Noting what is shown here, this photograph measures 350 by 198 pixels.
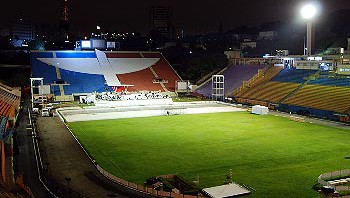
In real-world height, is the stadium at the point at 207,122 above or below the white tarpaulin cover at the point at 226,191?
above

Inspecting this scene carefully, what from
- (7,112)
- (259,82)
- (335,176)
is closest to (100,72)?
(259,82)

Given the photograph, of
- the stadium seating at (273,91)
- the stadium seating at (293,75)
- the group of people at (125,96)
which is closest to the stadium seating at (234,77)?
the stadium seating at (293,75)

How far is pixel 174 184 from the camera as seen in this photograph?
16.4 meters

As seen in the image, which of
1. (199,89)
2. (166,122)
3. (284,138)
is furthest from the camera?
(199,89)

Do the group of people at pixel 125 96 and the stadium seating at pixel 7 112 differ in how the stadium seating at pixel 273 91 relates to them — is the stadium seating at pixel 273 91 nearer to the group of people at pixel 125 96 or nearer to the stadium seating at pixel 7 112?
the group of people at pixel 125 96

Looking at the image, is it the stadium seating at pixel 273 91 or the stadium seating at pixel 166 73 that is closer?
the stadium seating at pixel 273 91

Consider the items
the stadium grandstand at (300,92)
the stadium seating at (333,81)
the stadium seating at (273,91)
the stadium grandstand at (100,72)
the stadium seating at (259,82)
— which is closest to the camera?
the stadium grandstand at (300,92)

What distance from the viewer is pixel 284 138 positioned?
26141 millimetres

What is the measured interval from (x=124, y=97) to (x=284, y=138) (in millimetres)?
22895

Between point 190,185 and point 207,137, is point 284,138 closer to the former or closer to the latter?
point 207,137

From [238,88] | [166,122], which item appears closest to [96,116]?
[166,122]

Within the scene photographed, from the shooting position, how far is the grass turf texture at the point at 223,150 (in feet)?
58.0

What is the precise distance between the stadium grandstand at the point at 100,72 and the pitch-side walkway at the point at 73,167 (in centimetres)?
2347

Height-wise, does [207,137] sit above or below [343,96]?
below
